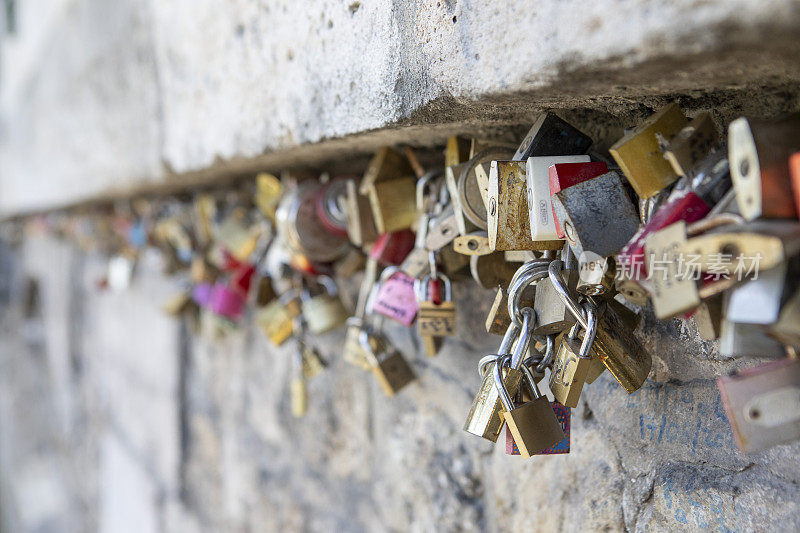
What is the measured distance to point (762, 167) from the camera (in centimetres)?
39

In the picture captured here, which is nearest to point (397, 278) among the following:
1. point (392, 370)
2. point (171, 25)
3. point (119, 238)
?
point (392, 370)

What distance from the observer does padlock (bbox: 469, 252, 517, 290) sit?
71cm

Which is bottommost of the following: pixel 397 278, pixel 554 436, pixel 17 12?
pixel 554 436

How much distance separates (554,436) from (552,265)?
0.15m

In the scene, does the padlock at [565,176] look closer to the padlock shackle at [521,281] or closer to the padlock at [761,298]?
the padlock shackle at [521,281]

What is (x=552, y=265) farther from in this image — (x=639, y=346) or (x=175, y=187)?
(x=175, y=187)

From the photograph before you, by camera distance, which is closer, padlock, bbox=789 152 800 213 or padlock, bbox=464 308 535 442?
padlock, bbox=789 152 800 213

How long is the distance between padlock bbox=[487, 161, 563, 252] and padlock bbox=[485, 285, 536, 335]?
0.15ft

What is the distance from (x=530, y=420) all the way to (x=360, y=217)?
449mm

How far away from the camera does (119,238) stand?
92.7 inches

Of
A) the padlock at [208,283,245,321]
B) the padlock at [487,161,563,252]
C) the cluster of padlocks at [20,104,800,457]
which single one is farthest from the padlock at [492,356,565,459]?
the padlock at [208,283,245,321]

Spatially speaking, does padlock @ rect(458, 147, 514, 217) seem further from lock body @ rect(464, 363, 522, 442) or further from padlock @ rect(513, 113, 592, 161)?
lock body @ rect(464, 363, 522, 442)

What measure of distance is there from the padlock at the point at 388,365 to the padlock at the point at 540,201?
1.25 feet

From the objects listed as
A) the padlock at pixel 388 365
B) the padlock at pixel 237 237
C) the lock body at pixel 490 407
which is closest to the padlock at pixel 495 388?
the lock body at pixel 490 407
